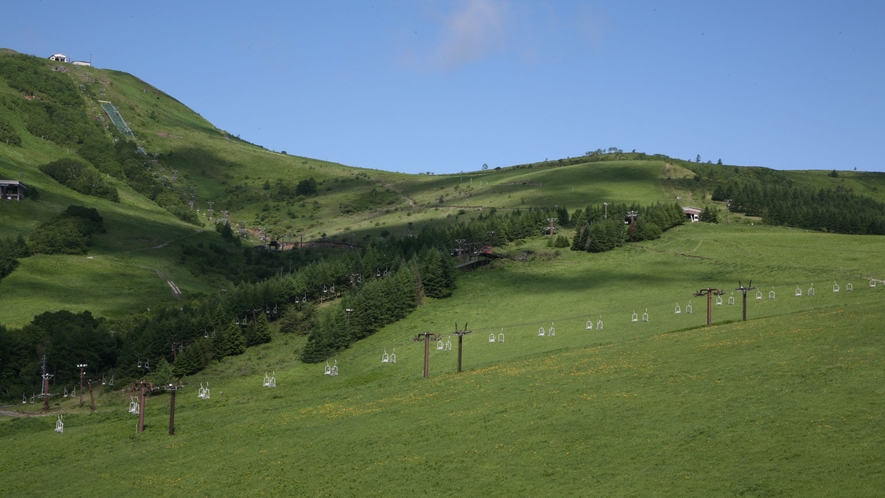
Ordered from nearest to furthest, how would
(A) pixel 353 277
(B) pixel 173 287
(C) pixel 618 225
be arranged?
(A) pixel 353 277
(C) pixel 618 225
(B) pixel 173 287

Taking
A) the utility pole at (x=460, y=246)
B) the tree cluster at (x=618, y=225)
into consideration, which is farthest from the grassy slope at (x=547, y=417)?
the tree cluster at (x=618, y=225)

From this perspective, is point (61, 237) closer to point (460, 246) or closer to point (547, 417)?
point (460, 246)

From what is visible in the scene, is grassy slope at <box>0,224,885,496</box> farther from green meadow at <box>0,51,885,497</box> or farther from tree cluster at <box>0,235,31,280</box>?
tree cluster at <box>0,235,31,280</box>

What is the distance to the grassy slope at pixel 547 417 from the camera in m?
49.9

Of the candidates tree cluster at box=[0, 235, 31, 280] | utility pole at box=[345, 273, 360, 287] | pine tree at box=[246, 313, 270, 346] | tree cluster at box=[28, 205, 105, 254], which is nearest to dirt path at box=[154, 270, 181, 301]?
tree cluster at box=[28, 205, 105, 254]

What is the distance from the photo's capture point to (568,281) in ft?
454

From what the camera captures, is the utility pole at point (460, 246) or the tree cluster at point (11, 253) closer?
the utility pole at point (460, 246)

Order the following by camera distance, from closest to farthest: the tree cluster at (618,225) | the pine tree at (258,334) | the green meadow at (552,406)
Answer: the green meadow at (552,406) → the pine tree at (258,334) → the tree cluster at (618,225)

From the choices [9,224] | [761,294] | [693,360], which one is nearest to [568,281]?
[761,294]

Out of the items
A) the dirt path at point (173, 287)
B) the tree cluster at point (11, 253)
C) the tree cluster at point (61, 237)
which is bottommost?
the dirt path at point (173, 287)

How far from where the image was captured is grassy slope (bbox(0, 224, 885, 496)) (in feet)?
164

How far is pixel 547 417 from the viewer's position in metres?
63.8

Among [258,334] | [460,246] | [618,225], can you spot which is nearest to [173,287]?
[460,246]

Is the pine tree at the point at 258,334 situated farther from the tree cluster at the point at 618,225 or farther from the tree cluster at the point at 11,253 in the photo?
the tree cluster at the point at 11,253
